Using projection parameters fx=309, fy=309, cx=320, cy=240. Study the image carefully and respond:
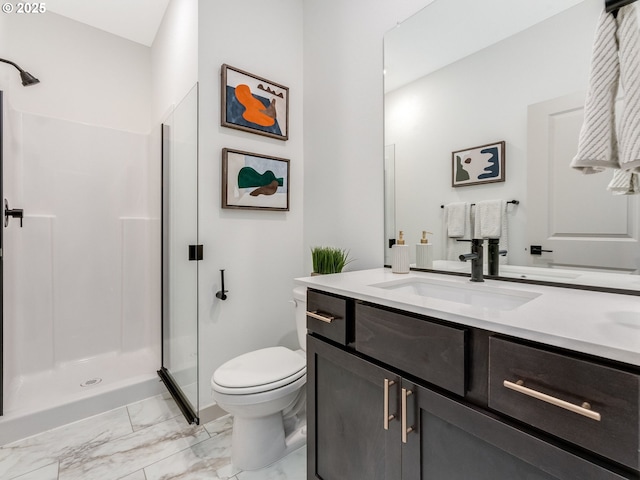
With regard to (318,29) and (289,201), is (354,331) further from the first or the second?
(318,29)

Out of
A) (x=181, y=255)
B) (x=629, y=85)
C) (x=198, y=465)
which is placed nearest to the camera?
(x=629, y=85)

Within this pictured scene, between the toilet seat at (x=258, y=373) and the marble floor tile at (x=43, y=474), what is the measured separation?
2.65ft

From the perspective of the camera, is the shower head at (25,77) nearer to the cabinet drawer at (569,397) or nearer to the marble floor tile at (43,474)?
the marble floor tile at (43,474)

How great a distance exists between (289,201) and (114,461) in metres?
1.64

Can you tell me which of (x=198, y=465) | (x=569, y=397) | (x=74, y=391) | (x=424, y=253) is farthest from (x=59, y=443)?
(x=569, y=397)

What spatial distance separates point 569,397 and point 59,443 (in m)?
2.20

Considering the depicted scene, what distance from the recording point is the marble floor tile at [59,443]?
1442 millimetres

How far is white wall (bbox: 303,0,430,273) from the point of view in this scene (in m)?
1.68

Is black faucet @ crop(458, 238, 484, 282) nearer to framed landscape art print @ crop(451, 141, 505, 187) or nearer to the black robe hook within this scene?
framed landscape art print @ crop(451, 141, 505, 187)

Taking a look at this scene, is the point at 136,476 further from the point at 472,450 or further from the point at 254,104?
the point at 254,104

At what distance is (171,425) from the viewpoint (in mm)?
1753

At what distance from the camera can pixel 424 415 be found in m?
0.82

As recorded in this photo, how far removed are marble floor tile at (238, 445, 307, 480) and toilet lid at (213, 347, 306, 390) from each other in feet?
1.39

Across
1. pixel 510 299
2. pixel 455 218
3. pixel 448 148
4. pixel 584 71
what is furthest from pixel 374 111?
pixel 510 299
